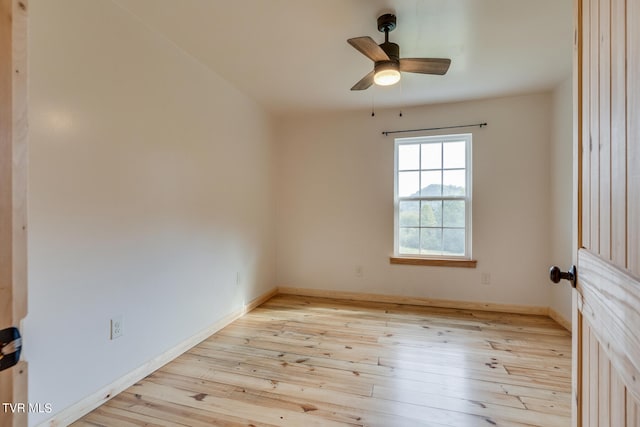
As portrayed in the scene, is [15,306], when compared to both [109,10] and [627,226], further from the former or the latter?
[109,10]

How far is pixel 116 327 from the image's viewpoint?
5.92ft

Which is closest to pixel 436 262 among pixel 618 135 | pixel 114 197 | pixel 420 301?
pixel 420 301

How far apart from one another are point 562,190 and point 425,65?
2.02 meters

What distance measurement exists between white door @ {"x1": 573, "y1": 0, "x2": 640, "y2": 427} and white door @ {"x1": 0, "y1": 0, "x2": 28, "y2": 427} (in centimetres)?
112

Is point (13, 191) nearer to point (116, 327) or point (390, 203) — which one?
point (116, 327)

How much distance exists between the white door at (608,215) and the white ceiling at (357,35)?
1.32 meters

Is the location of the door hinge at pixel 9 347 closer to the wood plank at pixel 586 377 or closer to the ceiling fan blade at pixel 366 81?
the wood plank at pixel 586 377

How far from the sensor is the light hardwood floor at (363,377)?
161 centimetres

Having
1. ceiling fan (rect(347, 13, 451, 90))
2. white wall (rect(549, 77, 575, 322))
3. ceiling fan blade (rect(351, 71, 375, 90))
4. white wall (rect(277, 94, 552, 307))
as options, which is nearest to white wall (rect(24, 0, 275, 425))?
white wall (rect(277, 94, 552, 307))

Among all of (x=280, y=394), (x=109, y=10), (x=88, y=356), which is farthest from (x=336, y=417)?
(x=109, y=10)

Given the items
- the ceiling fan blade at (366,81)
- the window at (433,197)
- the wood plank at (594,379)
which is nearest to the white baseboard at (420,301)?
the window at (433,197)

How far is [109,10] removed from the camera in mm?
1757

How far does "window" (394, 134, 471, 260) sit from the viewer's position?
339cm

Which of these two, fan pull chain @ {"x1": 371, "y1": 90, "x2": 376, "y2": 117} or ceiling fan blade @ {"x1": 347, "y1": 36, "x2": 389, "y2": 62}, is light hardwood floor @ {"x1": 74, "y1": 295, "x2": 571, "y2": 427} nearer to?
ceiling fan blade @ {"x1": 347, "y1": 36, "x2": 389, "y2": 62}
